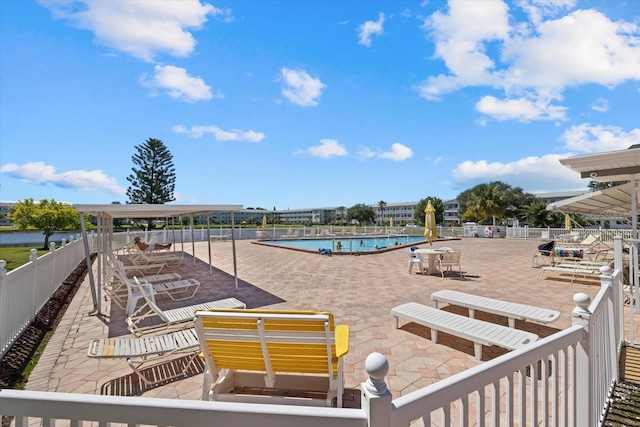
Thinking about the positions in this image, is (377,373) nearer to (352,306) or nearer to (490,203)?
(352,306)

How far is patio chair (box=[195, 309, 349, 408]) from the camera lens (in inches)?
90.2

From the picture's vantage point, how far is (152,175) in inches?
1417

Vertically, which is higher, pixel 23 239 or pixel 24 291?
pixel 24 291

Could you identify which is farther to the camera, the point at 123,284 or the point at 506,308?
the point at 123,284

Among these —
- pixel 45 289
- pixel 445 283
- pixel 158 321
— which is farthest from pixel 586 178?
pixel 45 289

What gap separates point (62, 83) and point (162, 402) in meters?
10.4

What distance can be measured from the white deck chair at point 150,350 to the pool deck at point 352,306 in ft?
0.49

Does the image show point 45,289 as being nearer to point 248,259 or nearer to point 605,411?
point 248,259

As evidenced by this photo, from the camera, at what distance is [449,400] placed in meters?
1.21

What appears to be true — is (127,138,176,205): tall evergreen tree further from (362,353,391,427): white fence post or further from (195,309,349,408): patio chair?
(362,353,391,427): white fence post

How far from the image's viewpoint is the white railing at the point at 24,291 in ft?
12.8

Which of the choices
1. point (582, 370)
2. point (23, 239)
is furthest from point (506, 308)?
point (23, 239)

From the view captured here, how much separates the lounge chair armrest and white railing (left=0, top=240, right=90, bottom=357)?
4.13 metres

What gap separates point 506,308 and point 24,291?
23.7ft
